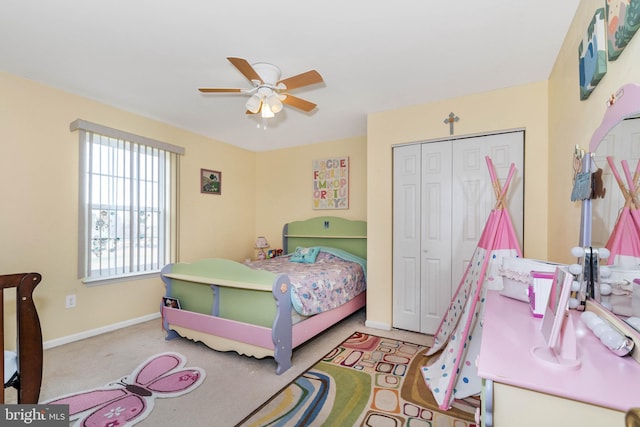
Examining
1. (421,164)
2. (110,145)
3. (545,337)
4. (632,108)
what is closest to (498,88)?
(421,164)

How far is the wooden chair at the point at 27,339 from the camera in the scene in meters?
1.18

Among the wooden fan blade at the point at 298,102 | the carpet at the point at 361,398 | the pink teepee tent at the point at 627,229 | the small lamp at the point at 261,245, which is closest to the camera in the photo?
the pink teepee tent at the point at 627,229

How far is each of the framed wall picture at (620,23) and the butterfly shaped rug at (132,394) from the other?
297cm

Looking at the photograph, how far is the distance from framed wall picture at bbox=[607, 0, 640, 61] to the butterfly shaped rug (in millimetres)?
2968

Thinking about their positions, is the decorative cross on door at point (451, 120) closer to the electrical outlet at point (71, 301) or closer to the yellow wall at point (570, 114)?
the yellow wall at point (570, 114)

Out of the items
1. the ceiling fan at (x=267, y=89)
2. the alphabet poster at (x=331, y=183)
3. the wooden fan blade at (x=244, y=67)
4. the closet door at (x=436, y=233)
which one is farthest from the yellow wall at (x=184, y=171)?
the wooden fan blade at (x=244, y=67)

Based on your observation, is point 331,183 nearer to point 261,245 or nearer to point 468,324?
point 261,245

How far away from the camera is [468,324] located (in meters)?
2.09

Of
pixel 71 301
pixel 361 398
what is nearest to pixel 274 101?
pixel 361 398

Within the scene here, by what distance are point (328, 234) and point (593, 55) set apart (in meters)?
3.33

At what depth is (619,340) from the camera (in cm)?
88

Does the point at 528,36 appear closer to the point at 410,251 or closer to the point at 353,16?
the point at 353,16

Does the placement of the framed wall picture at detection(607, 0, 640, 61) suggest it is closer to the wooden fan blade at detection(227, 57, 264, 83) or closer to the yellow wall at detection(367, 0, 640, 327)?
the yellow wall at detection(367, 0, 640, 327)

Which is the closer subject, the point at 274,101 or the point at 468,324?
the point at 468,324
